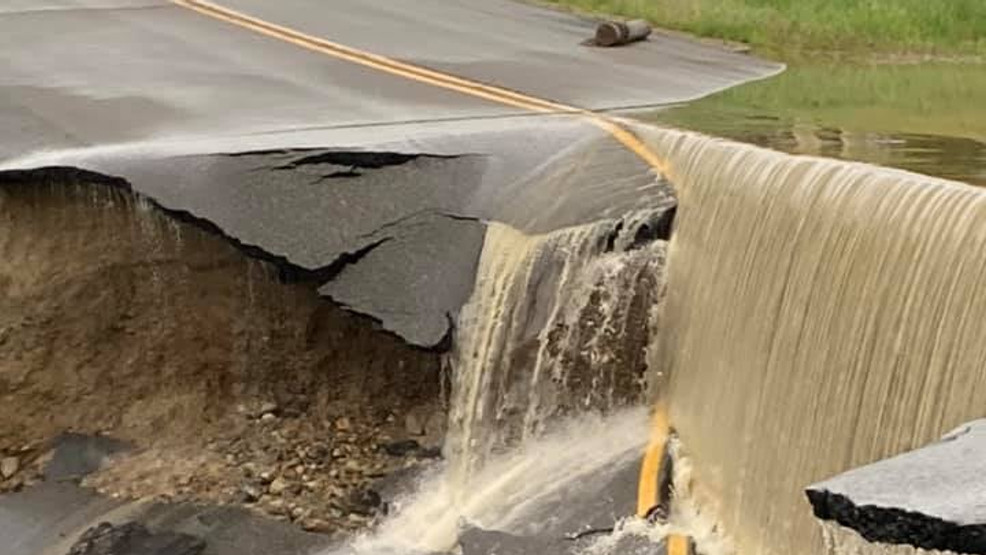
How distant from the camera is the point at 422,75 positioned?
38.3ft

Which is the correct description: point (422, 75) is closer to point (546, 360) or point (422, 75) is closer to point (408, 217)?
point (408, 217)

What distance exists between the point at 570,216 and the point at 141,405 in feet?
8.63

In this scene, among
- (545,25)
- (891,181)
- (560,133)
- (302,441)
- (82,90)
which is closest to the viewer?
(891,181)

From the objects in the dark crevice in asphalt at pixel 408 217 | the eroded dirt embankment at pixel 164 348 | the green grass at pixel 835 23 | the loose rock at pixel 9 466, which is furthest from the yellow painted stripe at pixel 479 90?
the loose rock at pixel 9 466

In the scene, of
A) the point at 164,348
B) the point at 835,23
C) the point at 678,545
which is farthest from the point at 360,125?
the point at 835,23

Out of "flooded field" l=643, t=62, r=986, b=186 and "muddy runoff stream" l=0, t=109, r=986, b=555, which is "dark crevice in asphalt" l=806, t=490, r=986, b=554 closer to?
"muddy runoff stream" l=0, t=109, r=986, b=555

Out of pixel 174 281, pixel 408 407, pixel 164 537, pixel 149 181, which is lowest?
pixel 164 537

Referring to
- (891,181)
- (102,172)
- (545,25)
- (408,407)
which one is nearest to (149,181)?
(102,172)

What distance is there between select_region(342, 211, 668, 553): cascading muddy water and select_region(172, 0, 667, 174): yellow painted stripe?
2.49 feet

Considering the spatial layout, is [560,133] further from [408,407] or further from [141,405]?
[141,405]

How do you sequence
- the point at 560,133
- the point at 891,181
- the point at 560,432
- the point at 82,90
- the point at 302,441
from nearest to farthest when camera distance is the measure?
the point at 891,181
the point at 560,432
the point at 302,441
the point at 560,133
the point at 82,90

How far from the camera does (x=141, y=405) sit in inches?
351

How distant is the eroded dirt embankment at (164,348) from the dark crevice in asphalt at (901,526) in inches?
211

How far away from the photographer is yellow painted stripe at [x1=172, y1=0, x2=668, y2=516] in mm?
7508
